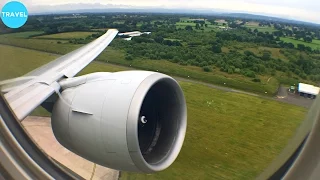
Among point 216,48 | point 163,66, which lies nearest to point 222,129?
point 163,66

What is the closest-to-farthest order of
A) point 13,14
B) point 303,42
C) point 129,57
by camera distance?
1. point 13,14
2. point 129,57
3. point 303,42

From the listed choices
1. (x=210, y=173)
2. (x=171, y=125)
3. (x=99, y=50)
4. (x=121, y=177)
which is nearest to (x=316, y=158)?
(x=171, y=125)

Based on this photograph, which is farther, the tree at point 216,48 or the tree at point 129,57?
the tree at point 216,48

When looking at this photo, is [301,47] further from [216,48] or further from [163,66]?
[163,66]

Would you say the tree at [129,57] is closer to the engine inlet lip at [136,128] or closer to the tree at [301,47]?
the engine inlet lip at [136,128]

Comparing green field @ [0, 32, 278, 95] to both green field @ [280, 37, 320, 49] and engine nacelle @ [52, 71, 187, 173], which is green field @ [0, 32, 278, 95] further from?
engine nacelle @ [52, 71, 187, 173]

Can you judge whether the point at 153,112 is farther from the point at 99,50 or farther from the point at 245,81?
the point at 245,81

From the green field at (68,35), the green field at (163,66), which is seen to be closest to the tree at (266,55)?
the green field at (163,66)
